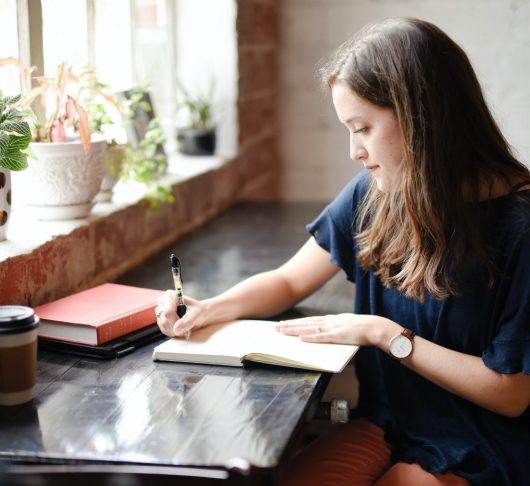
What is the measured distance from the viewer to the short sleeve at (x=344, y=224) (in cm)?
140

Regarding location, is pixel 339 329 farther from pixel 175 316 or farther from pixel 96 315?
pixel 96 315

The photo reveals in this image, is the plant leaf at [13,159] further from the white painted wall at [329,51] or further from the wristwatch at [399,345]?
the white painted wall at [329,51]

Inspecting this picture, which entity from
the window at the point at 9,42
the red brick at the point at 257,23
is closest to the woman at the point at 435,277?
the window at the point at 9,42

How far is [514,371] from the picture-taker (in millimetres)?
1074

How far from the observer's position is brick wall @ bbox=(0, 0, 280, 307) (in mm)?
1339

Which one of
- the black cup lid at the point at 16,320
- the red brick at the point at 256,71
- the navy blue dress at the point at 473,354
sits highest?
the red brick at the point at 256,71

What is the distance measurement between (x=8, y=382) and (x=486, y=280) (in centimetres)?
82

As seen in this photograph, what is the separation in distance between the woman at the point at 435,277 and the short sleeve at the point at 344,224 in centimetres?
12

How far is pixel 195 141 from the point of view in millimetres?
2646

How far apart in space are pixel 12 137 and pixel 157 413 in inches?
22.8

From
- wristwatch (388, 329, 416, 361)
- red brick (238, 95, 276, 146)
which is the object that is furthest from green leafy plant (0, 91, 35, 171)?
red brick (238, 95, 276, 146)

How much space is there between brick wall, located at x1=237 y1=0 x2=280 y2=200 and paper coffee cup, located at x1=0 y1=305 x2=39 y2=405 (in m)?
1.98

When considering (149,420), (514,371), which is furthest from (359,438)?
(149,420)

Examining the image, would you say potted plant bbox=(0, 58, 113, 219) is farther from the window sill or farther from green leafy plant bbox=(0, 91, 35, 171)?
green leafy plant bbox=(0, 91, 35, 171)
